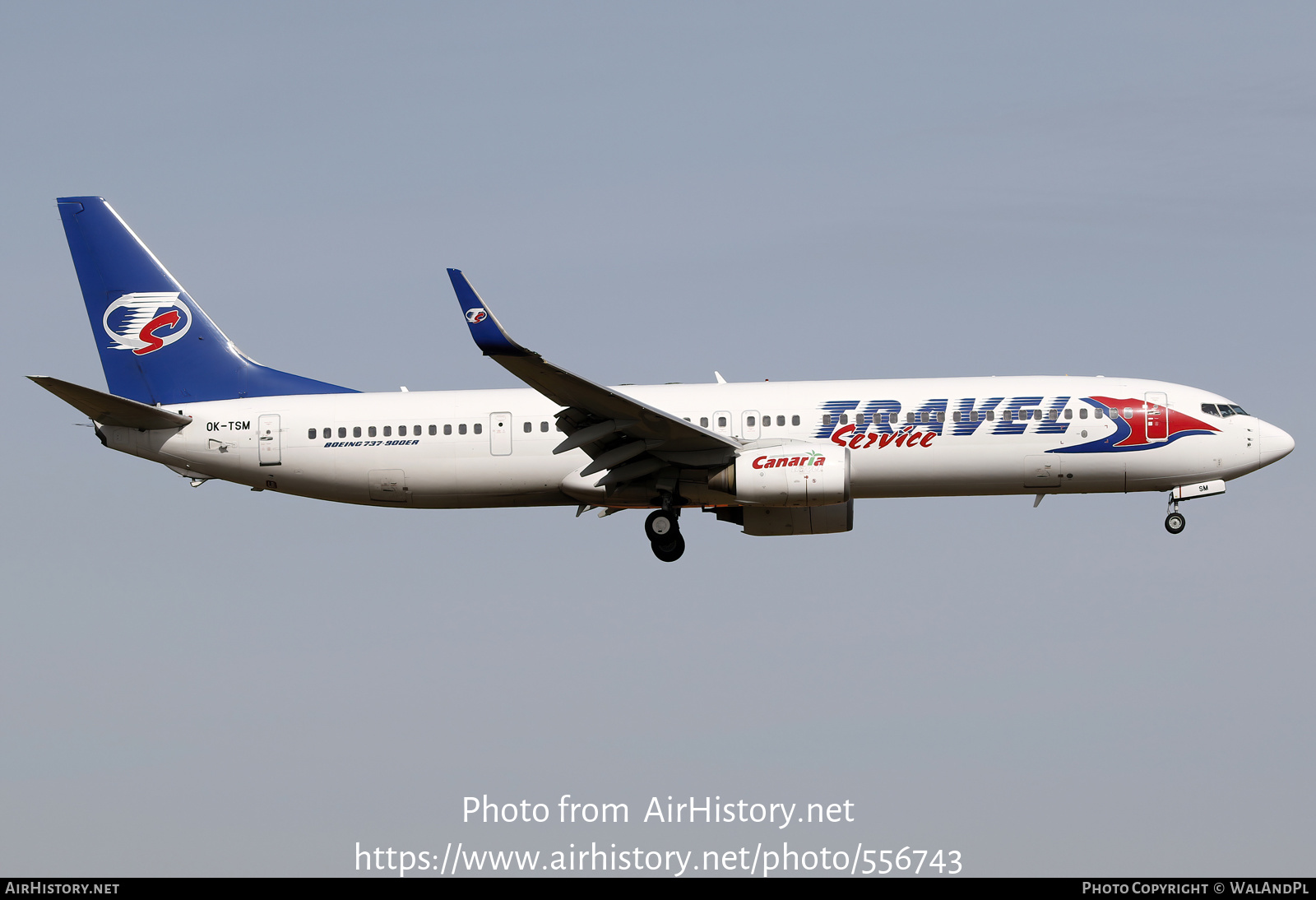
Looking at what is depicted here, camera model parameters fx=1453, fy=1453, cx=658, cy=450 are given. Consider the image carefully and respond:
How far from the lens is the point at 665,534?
34.5 metres


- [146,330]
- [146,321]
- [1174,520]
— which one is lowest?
[1174,520]

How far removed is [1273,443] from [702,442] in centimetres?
1371

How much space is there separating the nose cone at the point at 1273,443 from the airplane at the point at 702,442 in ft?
0.17

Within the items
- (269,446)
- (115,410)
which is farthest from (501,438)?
(115,410)

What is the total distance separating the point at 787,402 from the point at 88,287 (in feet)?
61.2

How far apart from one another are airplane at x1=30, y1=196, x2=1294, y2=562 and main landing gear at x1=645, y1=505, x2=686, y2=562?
0.04 metres

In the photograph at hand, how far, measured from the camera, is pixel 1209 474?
112ft

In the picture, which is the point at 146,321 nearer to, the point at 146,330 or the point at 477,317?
the point at 146,330

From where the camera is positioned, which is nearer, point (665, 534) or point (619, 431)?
point (619, 431)

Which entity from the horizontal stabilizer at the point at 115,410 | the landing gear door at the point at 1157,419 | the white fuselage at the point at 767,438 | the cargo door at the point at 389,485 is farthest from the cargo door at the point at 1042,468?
the horizontal stabilizer at the point at 115,410

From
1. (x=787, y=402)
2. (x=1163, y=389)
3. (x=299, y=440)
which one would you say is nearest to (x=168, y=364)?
(x=299, y=440)

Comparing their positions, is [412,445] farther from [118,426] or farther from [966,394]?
[966,394]

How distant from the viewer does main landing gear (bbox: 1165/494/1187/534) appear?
113 ft

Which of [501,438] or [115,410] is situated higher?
[115,410]
